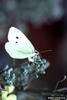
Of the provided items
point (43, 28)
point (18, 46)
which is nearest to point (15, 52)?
point (18, 46)

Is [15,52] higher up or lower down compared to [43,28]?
lower down

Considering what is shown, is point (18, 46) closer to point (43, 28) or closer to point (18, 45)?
point (18, 45)

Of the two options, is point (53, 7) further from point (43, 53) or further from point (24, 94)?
point (24, 94)

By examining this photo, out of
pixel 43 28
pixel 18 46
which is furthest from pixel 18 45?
pixel 43 28

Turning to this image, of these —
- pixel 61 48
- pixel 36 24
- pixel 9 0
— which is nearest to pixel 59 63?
pixel 61 48
